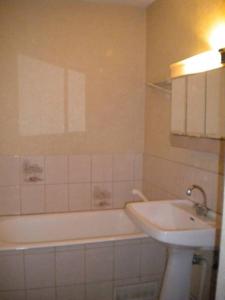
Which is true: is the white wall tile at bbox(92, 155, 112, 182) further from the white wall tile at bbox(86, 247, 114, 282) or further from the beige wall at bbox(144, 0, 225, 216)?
the white wall tile at bbox(86, 247, 114, 282)

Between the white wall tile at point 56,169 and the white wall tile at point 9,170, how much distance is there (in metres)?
0.27

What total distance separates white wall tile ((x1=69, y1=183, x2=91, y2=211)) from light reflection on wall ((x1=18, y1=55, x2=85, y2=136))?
53 centimetres

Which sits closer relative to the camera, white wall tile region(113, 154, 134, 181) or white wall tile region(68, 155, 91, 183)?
white wall tile region(68, 155, 91, 183)

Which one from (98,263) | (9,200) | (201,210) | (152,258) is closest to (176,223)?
(201,210)

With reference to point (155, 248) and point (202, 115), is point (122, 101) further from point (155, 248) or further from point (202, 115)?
point (155, 248)

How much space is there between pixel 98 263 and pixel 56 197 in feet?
2.84

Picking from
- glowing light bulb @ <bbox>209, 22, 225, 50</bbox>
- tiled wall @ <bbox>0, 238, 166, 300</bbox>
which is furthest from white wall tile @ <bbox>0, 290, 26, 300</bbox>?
glowing light bulb @ <bbox>209, 22, 225, 50</bbox>

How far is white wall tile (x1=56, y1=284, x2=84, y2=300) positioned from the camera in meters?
2.00

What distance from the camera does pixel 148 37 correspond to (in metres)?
2.72

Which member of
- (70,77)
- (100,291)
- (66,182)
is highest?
(70,77)

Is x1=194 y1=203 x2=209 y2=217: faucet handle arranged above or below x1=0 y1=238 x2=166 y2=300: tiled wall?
above

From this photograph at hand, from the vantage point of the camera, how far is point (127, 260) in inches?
81.7

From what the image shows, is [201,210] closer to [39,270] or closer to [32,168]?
[39,270]

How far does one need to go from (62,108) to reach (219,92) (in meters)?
1.48
